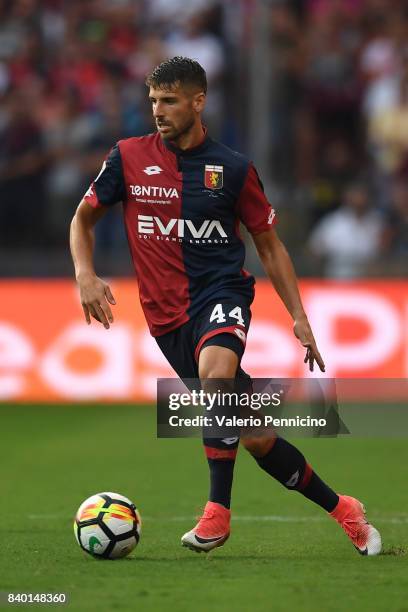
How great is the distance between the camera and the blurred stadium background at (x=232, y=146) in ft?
41.8

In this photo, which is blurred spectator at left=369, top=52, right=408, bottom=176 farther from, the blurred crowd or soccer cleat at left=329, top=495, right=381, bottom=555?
soccer cleat at left=329, top=495, right=381, bottom=555

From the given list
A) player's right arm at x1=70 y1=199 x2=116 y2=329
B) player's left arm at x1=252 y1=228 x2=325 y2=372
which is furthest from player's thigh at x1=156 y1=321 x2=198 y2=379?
player's left arm at x1=252 y1=228 x2=325 y2=372

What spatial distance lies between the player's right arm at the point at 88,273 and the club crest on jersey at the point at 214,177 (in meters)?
0.50

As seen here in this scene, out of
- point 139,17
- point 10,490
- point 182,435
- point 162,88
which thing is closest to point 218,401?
point 182,435

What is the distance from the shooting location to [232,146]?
14070 millimetres

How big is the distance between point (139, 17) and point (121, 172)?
9717mm

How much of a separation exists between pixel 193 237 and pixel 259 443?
1.00 m

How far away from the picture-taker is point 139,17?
50.1ft

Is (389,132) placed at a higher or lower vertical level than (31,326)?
higher

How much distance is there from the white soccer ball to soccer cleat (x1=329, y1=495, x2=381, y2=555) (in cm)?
97

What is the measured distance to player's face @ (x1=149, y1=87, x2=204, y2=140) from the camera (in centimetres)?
580

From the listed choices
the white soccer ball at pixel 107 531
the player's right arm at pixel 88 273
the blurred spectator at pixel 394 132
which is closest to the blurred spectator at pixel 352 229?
the blurred spectator at pixel 394 132

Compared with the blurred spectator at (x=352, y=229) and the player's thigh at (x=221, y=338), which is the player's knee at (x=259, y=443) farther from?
the blurred spectator at (x=352, y=229)

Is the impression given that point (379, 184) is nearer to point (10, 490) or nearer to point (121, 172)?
point (10, 490)
